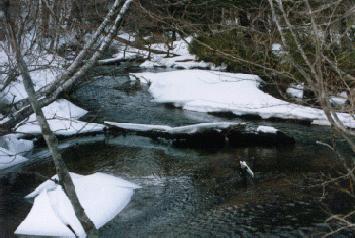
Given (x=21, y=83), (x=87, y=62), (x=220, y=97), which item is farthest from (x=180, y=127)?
(x=21, y=83)

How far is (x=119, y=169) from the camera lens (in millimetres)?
9594

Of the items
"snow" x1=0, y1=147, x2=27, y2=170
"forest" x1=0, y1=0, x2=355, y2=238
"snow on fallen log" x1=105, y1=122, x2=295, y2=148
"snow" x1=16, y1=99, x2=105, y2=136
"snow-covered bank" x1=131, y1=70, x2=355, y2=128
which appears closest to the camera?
"forest" x1=0, y1=0, x2=355, y2=238

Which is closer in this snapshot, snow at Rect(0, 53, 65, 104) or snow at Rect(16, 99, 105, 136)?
snow at Rect(0, 53, 65, 104)

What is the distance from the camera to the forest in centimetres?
570

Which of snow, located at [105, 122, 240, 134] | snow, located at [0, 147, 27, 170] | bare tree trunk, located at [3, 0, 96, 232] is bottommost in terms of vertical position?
snow, located at [0, 147, 27, 170]

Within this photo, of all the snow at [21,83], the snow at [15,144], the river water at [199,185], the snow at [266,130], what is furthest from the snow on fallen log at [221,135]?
the snow at [21,83]

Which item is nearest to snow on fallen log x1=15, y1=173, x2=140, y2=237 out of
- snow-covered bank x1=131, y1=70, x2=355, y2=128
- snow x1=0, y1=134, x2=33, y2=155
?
snow x1=0, y1=134, x2=33, y2=155

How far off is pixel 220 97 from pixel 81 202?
8.61 m

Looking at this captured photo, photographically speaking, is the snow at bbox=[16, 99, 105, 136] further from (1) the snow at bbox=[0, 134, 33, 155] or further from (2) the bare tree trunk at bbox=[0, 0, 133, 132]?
(2) the bare tree trunk at bbox=[0, 0, 133, 132]

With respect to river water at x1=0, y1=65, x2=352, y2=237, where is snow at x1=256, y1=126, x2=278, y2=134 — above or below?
above

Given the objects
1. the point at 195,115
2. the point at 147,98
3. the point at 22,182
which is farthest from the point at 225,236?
the point at 147,98

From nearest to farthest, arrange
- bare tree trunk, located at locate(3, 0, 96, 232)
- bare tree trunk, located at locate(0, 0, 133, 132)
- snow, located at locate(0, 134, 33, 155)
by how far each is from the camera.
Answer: bare tree trunk, located at locate(3, 0, 96, 232) < bare tree trunk, located at locate(0, 0, 133, 132) < snow, located at locate(0, 134, 33, 155)

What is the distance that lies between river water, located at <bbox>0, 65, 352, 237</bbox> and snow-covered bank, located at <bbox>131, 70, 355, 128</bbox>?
53cm

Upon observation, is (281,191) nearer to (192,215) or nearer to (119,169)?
(192,215)
